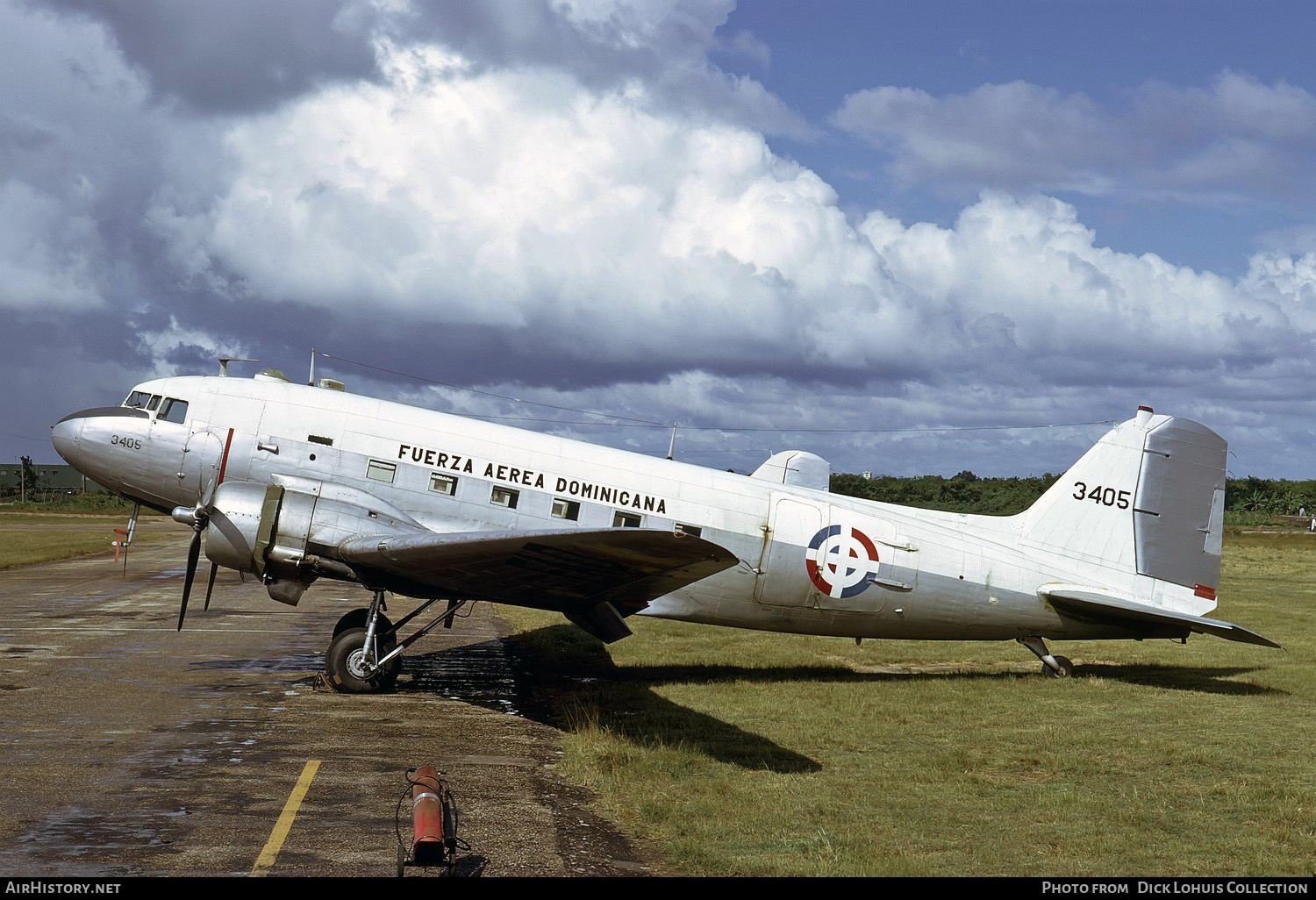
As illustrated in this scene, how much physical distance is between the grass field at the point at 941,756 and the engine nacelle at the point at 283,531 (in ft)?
13.4

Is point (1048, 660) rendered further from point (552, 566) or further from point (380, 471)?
point (380, 471)

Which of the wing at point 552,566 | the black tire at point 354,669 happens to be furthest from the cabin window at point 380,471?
the black tire at point 354,669

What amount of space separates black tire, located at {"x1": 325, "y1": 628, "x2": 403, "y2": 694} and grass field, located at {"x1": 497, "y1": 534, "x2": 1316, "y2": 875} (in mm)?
2635

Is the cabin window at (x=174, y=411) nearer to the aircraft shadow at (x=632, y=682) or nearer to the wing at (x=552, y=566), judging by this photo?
the wing at (x=552, y=566)

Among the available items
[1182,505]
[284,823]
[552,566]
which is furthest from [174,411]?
[1182,505]

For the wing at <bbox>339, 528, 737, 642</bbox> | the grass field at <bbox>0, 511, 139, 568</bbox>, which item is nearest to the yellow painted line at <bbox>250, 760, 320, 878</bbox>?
the wing at <bbox>339, 528, 737, 642</bbox>

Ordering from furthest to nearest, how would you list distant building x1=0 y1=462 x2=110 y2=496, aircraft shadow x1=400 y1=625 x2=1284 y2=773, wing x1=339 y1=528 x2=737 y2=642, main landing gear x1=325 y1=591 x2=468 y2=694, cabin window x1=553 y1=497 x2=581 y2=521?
1. distant building x1=0 y1=462 x2=110 y2=496
2. cabin window x1=553 y1=497 x2=581 y2=521
3. main landing gear x1=325 y1=591 x2=468 y2=694
4. aircraft shadow x1=400 y1=625 x2=1284 y2=773
5. wing x1=339 y1=528 x2=737 y2=642

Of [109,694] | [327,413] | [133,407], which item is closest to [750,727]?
[327,413]

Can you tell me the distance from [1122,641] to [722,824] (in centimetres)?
1958

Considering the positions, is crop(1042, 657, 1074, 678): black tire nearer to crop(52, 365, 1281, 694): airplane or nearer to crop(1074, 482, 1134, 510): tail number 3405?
crop(52, 365, 1281, 694): airplane

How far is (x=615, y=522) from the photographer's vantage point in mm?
16859

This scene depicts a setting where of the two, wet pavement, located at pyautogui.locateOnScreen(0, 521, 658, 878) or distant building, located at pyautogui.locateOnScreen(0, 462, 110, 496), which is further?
distant building, located at pyautogui.locateOnScreen(0, 462, 110, 496)

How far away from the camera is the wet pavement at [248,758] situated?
8617 mm

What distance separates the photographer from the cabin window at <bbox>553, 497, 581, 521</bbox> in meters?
16.8
